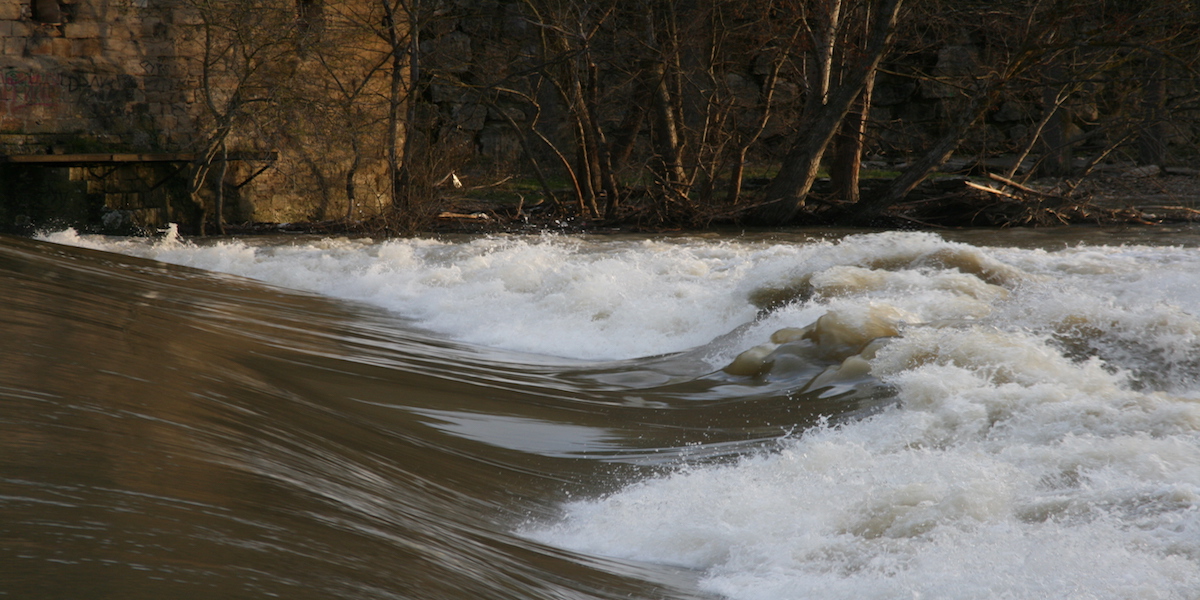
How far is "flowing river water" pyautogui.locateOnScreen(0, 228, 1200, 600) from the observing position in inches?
103

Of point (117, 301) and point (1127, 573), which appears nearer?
point (1127, 573)

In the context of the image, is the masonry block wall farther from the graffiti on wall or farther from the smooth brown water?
the smooth brown water

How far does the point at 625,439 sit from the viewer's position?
4824mm

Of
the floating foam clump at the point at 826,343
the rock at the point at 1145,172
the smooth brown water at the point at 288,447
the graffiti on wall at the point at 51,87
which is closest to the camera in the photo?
the smooth brown water at the point at 288,447

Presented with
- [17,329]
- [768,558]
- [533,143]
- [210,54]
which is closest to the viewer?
[768,558]

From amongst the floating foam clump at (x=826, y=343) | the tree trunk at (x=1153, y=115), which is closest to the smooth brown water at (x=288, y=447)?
the floating foam clump at (x=826, y=343)

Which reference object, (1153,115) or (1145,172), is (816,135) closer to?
(1153,115)

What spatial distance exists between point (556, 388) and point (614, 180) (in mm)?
9759

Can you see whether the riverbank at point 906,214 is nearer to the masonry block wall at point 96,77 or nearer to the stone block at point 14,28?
the masonry block wall at point 96,77

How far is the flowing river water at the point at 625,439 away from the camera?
103 inches

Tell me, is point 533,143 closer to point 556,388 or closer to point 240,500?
point 556,388

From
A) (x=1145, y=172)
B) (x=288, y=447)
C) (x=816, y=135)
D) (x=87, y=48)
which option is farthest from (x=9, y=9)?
(x=1145, y=172)

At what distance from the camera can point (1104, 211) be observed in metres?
13.5

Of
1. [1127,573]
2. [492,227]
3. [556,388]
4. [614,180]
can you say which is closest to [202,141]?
[492,227]
